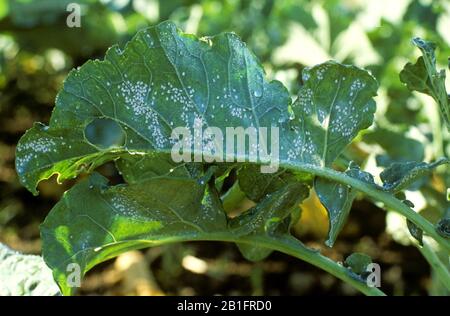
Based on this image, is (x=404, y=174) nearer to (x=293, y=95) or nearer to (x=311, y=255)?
(x=311, y=255)

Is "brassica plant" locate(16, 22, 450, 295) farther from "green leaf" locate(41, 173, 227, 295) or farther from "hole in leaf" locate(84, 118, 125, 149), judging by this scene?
"hole in leaf" locate(84, 118, 125, 149)

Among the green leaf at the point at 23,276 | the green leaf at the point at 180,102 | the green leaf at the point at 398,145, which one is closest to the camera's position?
the green leaf at the point at 180,102

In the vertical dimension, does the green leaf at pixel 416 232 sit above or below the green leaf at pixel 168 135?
below

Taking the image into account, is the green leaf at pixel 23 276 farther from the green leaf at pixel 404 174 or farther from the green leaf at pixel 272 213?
the green leaf at pixel 404 174

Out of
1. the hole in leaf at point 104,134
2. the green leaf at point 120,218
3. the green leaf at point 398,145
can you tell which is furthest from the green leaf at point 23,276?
the hole in leaf at point 104,134

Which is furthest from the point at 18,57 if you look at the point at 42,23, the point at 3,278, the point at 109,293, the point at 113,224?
the point at 113,224

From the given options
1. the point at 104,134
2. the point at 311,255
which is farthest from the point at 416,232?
the point at 104,134

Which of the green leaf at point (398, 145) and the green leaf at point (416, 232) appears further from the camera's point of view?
the green leaf at point (398, 145)
